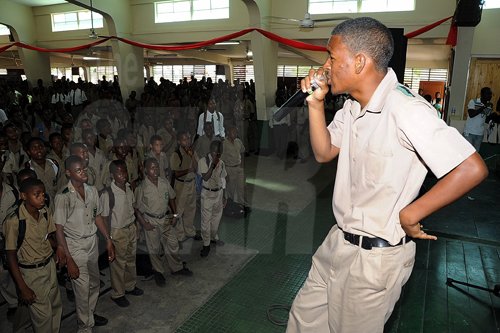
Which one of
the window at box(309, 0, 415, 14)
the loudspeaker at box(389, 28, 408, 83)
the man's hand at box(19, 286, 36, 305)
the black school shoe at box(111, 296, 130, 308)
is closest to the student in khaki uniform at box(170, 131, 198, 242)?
the black school shoe at box(111, 296, 130, 308)

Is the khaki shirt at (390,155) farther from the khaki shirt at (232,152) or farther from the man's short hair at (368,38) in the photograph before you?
the khaki shirt at (232,152)

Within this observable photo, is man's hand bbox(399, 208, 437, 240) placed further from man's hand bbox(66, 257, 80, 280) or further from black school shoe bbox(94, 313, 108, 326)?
black school shoe bbox(94, 313, 108, 326)

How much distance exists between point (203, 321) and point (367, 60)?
8.05ft

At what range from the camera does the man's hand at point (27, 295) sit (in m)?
2.49

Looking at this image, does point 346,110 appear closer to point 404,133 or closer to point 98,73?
point 404,133

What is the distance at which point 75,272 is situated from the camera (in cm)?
272

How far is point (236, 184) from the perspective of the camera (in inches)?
214

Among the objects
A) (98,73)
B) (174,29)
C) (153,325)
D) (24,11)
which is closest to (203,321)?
(153,325)

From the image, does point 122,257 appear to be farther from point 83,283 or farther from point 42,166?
→ point 42,166

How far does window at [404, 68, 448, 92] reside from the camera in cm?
1600

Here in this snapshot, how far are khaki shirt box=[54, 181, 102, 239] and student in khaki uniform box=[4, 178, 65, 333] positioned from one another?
9 centimetres

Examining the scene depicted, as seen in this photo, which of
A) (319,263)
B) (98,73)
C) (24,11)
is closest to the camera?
(319,263)

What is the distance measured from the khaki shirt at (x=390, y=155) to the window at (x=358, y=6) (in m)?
8.54

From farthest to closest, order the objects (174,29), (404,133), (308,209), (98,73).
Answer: (98,73) < (174,29) < (308,209) < (404,133)
